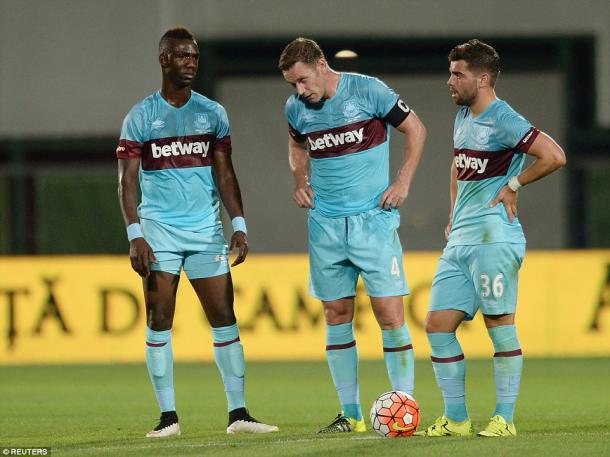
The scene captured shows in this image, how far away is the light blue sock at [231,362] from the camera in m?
7.10

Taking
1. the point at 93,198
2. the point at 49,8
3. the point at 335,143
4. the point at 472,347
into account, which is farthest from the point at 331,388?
the point at 49,8

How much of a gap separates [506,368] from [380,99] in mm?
1559

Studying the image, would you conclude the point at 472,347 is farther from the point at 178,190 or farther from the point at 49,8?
Answer: the point at 49,8

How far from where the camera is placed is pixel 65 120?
17.9 m

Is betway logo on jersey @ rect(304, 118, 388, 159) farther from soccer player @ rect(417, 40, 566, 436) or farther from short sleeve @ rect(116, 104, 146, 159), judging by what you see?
short sleeve @ rect(116, 104, 146, 159)

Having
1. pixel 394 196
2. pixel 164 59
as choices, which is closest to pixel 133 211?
pixel 164 59

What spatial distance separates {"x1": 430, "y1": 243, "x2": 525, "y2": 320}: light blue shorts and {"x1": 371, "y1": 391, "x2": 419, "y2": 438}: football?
0.50 metres

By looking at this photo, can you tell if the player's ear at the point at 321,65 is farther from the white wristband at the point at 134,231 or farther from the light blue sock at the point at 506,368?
the light blue sock at the point at 506,368

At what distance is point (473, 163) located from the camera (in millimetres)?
6551

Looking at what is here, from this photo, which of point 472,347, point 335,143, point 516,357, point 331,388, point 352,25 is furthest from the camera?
point 352,25

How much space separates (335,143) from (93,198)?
11082 mm

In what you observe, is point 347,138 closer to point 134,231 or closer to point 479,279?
point 479,279

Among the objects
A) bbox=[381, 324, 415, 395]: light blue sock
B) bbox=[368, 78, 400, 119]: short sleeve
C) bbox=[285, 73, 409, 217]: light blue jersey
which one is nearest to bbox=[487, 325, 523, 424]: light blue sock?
bbox=[381, 324, 415, 395]: light blue sock

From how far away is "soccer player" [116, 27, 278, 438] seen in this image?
23.0 feet
